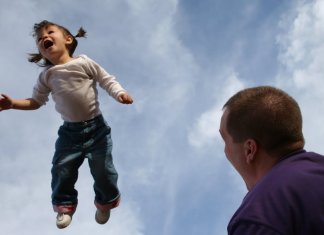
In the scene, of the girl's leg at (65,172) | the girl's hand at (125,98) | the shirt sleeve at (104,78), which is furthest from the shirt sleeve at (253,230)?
the girl's leg at (65,172)

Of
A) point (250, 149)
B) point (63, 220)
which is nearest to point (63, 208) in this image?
point (63, 220)

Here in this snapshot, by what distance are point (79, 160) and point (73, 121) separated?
1.78ft

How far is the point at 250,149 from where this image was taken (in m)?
2.69

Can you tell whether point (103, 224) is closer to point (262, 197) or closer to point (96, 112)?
point (96, 112)

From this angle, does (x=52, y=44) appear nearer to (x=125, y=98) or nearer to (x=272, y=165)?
(x=125, y=98)

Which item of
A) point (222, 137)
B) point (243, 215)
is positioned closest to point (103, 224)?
point (222, 137)

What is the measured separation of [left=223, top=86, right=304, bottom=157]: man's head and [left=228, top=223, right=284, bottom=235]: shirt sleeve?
0.58 meters

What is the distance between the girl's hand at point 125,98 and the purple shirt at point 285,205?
3393mm

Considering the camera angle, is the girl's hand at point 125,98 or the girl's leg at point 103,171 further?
the girl's leg at point 103,171

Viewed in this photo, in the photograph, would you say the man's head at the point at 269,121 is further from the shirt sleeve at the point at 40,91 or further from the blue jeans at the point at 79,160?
the shirt sleeve at the point at 40,91

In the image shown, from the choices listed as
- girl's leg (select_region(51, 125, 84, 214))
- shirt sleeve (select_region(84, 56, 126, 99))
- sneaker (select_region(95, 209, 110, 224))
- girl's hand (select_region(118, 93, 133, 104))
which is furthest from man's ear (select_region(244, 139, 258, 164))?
sneaker (select_region(95, 209, 110, 224))

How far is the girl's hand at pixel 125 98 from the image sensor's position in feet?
18.5

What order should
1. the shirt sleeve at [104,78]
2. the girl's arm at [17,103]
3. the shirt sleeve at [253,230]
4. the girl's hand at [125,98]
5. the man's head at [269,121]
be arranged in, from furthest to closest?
the shirt sleeve at [104,78] → the girl's arm at [17,103] → the girl's hand at [125,98] → the man's head at [269,121] → the shirt sleeve at [253,230]

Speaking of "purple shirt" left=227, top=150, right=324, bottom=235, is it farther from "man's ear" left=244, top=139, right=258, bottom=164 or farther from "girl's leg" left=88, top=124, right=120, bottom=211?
"girl's leg" left=88, top=124, right=120, bottom=211
